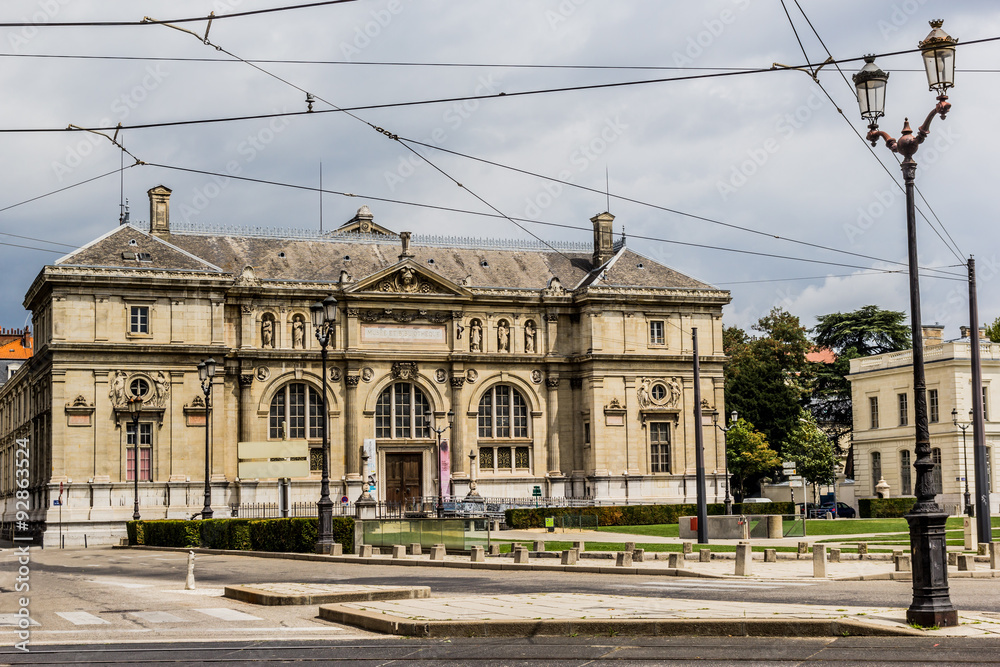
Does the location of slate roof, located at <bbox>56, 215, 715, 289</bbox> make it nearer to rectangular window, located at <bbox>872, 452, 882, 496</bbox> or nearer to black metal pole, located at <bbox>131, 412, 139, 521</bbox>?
black metal pole, located at <bbox>131, 412, 139, 521</bbox>

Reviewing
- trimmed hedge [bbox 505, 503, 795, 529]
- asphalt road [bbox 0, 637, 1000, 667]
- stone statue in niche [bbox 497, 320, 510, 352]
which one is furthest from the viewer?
stone statue in niche [bbox 497, 320, 510, 352]

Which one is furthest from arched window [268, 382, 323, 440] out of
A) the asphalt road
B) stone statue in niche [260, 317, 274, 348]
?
the asphalt road

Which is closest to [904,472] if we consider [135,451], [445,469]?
[445,469]

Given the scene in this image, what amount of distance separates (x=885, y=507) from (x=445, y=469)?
2155 centimetres

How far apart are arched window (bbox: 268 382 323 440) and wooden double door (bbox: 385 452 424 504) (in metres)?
4.11

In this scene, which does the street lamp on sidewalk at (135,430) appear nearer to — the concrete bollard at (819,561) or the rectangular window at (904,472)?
the concrete bollard at (819,561)

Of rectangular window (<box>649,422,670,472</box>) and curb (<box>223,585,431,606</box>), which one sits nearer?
curb (<box>223,585,431,606</box>)

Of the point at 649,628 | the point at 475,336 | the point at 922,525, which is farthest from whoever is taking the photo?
the point at 475,336

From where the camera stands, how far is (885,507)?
58.9 m

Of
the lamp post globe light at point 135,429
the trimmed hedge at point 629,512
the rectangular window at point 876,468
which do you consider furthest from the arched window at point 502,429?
the rectangular window at point 876,468

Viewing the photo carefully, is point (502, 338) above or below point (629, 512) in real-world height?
above

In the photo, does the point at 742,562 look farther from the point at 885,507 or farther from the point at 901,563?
the point at 885,507

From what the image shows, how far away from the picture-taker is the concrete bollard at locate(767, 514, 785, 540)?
39.2 metres

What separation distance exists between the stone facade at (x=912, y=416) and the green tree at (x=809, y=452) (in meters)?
7.61
